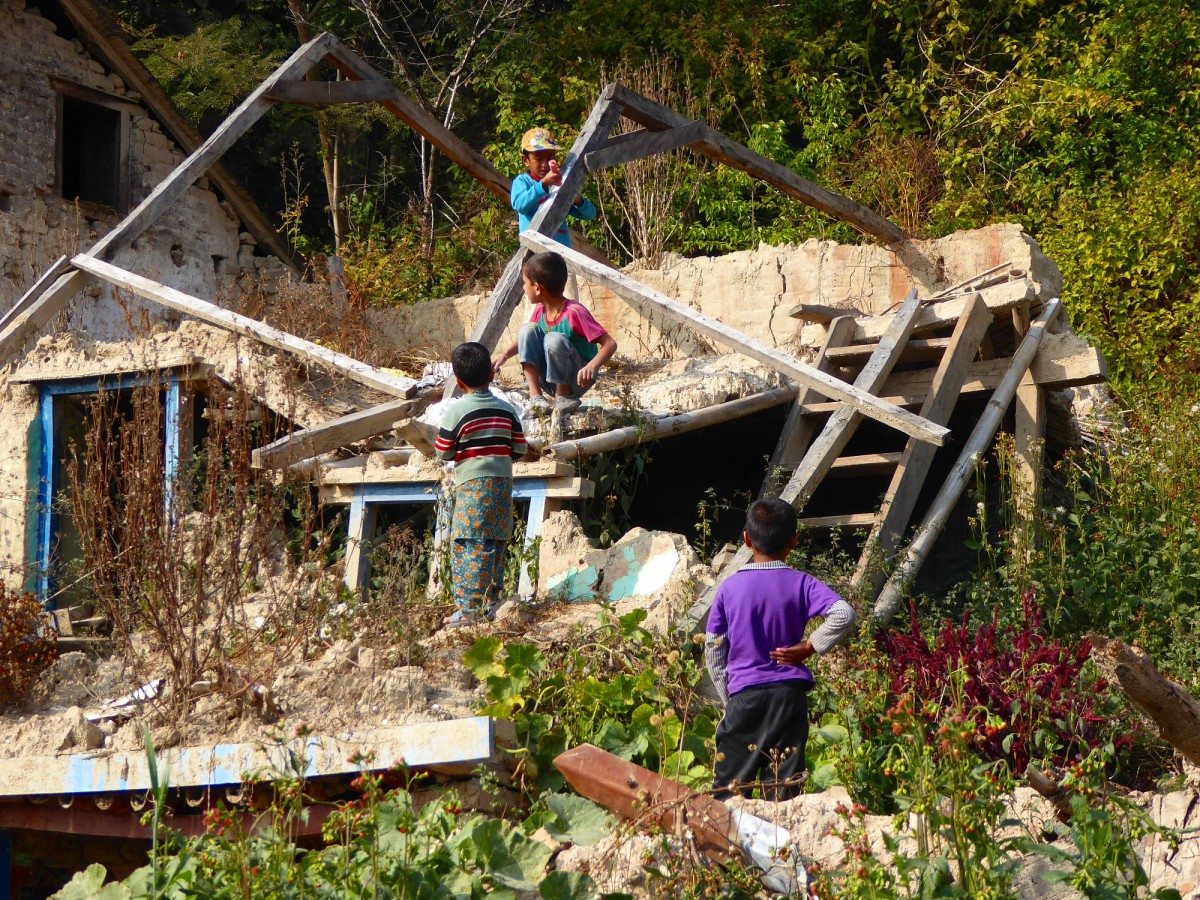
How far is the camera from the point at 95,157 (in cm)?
1340

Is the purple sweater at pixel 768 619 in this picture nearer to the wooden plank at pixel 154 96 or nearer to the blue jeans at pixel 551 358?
the blue jeans at pixel 551 358

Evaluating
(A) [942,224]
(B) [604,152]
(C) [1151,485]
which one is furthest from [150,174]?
(C) [1151,485]

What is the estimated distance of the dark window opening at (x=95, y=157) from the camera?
13297mm

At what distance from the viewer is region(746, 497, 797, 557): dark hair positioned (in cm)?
474

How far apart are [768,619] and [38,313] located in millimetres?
5666

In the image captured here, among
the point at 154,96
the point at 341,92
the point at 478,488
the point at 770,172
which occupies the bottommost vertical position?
the point at 478,488

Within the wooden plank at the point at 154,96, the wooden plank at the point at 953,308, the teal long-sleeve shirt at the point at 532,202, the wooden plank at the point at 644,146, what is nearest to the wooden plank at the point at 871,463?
the wooden plank at the point at 953,308

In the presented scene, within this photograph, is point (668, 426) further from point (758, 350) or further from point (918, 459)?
point (918, 459)

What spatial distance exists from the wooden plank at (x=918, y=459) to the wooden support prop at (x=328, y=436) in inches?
94.8

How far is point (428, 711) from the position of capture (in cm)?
502

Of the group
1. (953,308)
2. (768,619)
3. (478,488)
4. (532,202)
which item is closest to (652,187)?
(532,202)

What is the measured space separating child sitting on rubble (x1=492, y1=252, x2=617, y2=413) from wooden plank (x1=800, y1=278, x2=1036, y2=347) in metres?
2.06

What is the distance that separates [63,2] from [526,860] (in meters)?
11.0

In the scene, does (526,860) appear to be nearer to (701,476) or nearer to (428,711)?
(428,711)
